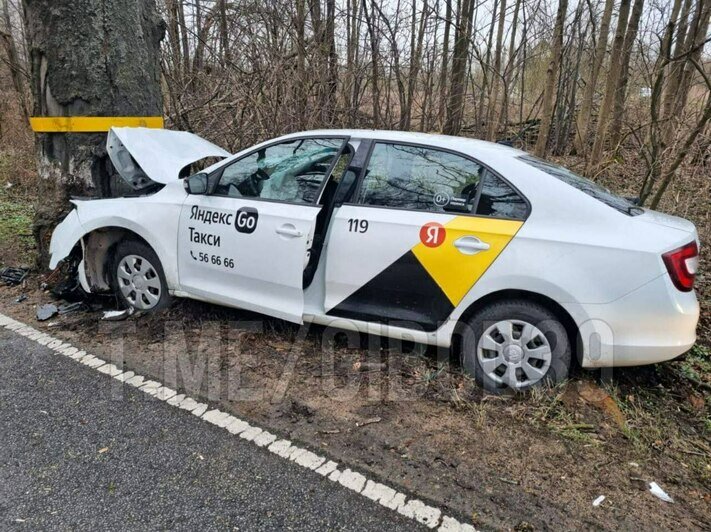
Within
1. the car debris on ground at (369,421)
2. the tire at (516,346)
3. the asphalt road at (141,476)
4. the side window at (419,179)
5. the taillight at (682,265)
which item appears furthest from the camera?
the side window at (419,179)

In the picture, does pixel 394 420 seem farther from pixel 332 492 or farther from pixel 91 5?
pixel 91 5

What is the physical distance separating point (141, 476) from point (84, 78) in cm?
367

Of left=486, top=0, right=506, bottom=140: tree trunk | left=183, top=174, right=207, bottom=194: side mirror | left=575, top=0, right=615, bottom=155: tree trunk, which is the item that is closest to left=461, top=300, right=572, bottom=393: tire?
left=183, top=174, right=207, bottom=194: side mirror

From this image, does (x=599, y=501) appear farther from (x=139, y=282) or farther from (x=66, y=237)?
(x=66, y=237)

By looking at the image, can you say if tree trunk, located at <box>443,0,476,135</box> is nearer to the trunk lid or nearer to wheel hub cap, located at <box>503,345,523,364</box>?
the trunk lid

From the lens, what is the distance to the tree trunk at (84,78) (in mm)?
4387

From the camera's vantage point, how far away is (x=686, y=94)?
6.95 metres

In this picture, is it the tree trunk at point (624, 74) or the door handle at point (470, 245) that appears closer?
the door handle at point (470, 245)

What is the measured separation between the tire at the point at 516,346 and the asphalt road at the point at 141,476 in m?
1.28

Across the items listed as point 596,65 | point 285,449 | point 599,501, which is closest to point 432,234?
→ point 285,449

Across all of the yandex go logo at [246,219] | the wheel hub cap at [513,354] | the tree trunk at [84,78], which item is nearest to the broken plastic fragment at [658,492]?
the wheel hub cap at [513,354]

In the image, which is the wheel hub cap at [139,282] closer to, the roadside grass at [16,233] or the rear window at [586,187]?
the roadside grass at [16,233]

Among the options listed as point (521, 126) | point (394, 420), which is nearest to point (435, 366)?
point (394, 420)

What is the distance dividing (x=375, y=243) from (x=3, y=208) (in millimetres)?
7653
